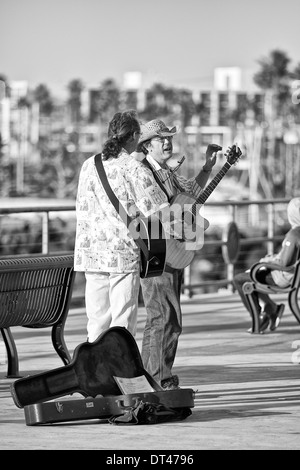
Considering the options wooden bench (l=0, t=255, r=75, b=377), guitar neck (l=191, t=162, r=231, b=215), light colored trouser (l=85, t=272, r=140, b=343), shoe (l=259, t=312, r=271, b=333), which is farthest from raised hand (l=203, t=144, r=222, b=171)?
shoe (l=259, t=312, r=271, b=333)

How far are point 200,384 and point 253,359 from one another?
1.26 metres

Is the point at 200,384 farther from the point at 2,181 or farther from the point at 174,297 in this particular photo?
the point at 2,181

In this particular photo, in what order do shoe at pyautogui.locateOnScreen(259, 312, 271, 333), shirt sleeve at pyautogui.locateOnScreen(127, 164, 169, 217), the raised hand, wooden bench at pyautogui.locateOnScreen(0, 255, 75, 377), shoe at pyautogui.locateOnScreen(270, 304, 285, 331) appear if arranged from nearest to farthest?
shirt sleeve at pyautogui.locateOnScreen(127, 164, 169, 217) < the raised hand < wooden bench at pyautogui.locateOnScreen(0, 255, 75, 377) < shoe at pyautogui.locateOnScreen(259, 312, 271, 333) < shoe at pyautogui.locateOnScreen(270, 304, 285, 331)

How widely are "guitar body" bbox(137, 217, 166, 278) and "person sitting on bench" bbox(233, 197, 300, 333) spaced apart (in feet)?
11.8

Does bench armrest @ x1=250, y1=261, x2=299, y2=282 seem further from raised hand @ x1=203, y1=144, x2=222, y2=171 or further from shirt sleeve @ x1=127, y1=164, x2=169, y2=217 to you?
shirt sleeve @ x1=127, y1=164, x2=169, y2=217

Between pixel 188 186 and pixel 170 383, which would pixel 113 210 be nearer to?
pixel 188 186

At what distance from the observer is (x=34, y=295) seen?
8.79 meters

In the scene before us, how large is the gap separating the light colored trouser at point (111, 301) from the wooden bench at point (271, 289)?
3.61m

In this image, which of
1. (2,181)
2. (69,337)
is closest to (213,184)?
(69,337)

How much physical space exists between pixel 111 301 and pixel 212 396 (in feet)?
3.16

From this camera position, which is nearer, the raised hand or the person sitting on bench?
the raised hand

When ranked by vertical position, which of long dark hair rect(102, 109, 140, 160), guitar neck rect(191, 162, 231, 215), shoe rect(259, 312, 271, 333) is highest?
long dark hair rect(102, 109, 140, 160)

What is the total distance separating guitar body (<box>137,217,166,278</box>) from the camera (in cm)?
747

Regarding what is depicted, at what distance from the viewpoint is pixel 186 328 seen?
11.7 meters
